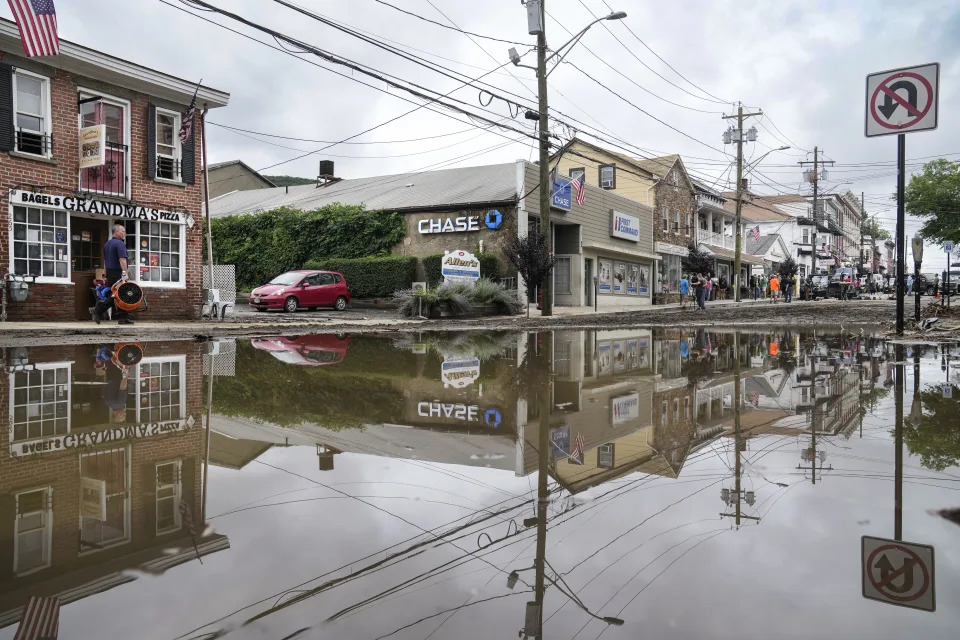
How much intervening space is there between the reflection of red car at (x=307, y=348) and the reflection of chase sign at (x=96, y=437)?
12.2 feet

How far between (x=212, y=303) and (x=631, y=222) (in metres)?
25.7

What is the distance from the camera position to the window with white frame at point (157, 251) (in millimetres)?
18141

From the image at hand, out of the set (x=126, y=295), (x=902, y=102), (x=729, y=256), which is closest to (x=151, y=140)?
(x=126, y=295)

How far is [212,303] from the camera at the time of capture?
746 inches

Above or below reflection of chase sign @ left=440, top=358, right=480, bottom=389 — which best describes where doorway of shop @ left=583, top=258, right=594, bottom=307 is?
above

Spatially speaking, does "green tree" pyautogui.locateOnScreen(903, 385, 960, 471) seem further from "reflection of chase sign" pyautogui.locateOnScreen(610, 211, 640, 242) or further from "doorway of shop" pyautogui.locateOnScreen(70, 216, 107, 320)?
"reflection of chase sign" pyautogui.locateOnScreen(610, 211, 640, 242)

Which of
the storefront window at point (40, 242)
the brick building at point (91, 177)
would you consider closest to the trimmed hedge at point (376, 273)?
the brick building at point (91, 177)

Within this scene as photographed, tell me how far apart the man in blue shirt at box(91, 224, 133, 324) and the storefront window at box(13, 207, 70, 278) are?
194cm

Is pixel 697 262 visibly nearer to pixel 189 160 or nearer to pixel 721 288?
pixel 721 288

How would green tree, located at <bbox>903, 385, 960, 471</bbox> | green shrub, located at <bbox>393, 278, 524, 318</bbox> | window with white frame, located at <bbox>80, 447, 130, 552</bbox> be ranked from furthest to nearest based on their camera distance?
green shrub, located at <bbox>393, 278, 524, 318</bbox>
green tree, located at <bbox>903, 385, 960, 471</bbox>
window with white frame, located at <bbox>80, 447, 130, 552</bbox>

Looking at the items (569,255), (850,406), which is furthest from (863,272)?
(850,406)

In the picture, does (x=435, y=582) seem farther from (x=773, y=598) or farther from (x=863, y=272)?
(x=863, y=272)

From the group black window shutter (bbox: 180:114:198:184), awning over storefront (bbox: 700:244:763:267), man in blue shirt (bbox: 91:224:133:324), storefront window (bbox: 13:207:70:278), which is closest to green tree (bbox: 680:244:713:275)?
awning over storefront (bbox: 700:244:763:267)

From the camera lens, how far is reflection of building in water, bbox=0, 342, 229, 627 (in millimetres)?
2268
